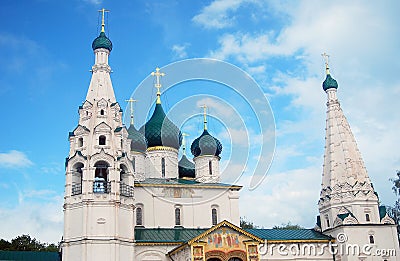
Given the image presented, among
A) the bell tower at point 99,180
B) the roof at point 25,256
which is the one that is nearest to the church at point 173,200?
the bell tower at point 99,180

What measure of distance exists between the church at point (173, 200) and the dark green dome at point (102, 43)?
58mm

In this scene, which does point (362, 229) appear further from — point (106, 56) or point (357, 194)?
point (106, 56)

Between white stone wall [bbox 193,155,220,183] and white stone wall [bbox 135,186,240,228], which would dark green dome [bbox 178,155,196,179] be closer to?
white stone wall [bbox 193,155,220,183]

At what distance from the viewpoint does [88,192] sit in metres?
25.6

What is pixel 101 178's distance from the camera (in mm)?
27328

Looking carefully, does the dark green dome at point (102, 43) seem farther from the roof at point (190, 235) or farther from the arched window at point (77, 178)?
the roof at point (190, 235)

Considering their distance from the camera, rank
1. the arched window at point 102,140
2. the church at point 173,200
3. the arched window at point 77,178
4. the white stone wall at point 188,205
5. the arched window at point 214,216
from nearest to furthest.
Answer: the church at point 173,200 → the arched window at point 77,178 → the arched window at point 102,140 → the white stone wall at point 188,205 → the arched window at point 214,216

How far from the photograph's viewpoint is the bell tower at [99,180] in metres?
25.0

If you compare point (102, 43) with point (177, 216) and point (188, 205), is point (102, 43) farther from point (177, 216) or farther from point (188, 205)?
point (177, 216)

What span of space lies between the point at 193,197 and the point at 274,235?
5.55 meters

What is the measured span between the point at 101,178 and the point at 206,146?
981cm

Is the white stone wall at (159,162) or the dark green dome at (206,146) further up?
the dark green dome at (206,146)

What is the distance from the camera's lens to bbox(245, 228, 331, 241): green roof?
30078mm

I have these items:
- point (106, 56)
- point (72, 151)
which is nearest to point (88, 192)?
point (72, 151)
